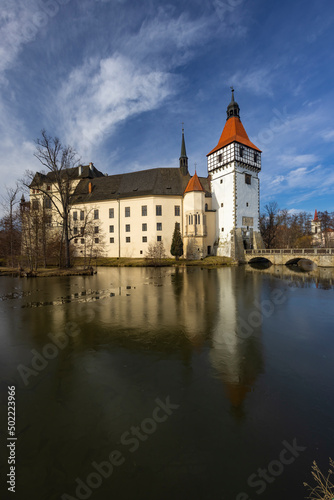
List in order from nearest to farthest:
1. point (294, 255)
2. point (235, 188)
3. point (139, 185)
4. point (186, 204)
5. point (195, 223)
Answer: point (294, 255) → point (235, 188) → point (195, 223) → point (186, 204) → point (139, 185)

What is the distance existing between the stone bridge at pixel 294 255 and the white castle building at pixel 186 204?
95.0 inches

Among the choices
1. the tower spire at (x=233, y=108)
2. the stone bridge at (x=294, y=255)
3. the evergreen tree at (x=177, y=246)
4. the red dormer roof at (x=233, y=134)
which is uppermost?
the tower spire at (x=233, y=108)

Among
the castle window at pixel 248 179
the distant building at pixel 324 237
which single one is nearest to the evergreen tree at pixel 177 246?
the castle window at pixel 248 179

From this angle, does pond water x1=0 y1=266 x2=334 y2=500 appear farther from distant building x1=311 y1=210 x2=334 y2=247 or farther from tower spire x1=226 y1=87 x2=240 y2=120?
distant building x1=311 y1=210 x2=334 y2=247

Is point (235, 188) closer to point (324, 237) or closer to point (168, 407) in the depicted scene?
point (168, 407)

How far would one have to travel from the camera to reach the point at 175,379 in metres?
4.64

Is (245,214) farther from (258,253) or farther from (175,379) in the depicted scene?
(175,379)

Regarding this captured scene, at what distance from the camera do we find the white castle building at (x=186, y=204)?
4028 centimetres

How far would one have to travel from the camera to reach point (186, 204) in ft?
140

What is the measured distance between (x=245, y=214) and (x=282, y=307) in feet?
108

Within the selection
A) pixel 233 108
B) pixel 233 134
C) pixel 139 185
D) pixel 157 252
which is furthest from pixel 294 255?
pixel 139 185

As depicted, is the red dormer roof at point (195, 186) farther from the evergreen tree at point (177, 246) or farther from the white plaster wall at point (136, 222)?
the evergreen tree at point (177, 246)

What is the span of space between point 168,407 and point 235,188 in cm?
3996

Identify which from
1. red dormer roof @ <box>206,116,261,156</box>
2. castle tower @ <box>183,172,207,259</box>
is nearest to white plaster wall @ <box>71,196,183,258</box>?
castle tower @ <box>183,172,207,259</box>
